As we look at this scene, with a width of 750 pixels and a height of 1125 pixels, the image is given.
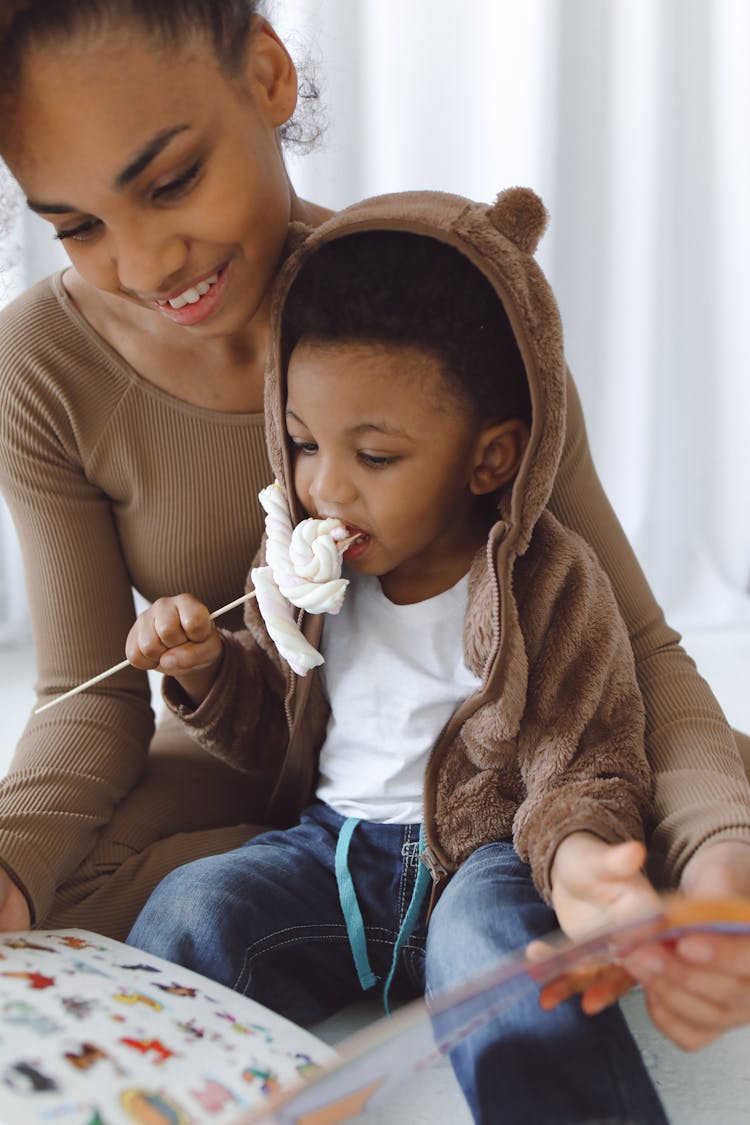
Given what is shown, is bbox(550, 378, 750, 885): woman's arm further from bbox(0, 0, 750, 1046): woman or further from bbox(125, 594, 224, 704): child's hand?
bbox(125, 594, 224, 704): child's hand

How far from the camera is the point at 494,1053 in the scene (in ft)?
3.01

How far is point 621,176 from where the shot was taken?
241 centimetres

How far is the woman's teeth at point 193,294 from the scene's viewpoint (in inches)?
44.0

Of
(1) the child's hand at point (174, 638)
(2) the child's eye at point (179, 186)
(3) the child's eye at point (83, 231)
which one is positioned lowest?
(1) the child's hand at point (174, 638)

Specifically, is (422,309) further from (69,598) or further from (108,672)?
(69,598)

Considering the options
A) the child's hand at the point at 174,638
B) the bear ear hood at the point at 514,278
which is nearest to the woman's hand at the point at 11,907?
the child's hand at the point at 174,638

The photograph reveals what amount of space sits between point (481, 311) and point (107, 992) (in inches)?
23.3

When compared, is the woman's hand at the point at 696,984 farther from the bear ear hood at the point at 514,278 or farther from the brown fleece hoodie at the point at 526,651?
the bear ear hood at the point at 514,278

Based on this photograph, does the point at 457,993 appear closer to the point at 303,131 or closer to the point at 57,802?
the point at 57,802

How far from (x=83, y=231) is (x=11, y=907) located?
0.57 m

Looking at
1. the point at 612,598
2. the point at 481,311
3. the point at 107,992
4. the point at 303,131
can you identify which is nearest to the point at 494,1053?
the point at 107,992

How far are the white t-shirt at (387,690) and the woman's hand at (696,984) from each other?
0.36m

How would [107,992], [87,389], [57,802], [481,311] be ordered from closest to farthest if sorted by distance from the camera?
[107,992] < [481,311] < [57,802] < [87,389]

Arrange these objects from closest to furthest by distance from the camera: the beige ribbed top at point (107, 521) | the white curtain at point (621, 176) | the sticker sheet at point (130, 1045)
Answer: the sticker sheet at point (130, 1045) → the beige ribbed top at point (107, 521) → the white curtain at point (621, 176)
